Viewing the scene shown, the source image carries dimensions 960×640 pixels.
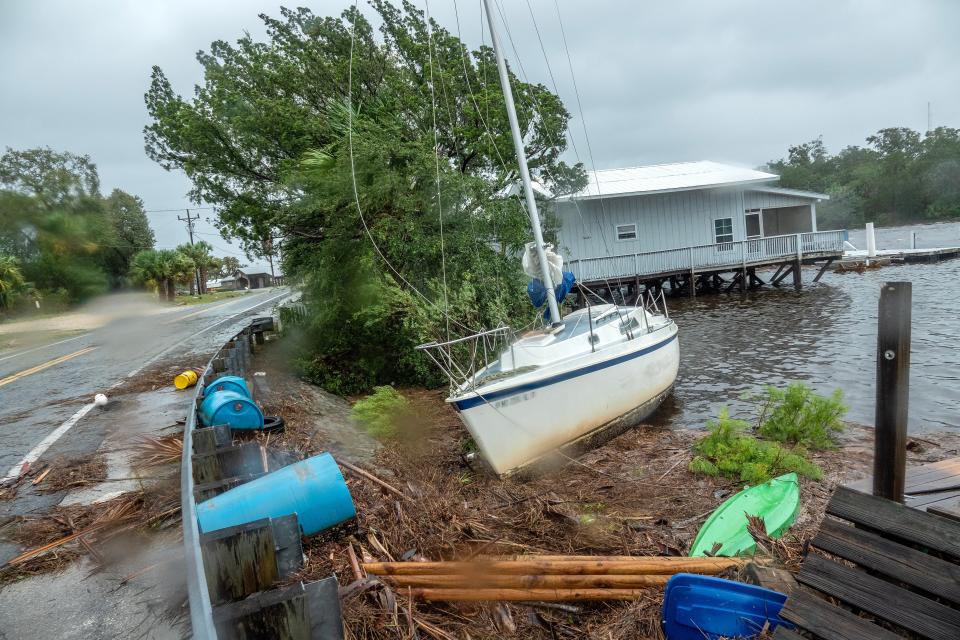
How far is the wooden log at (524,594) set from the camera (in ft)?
12.9

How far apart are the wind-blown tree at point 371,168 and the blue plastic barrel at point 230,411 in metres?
3.80

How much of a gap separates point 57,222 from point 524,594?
26.3 ft

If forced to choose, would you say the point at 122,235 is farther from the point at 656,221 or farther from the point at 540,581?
the point at 656,221

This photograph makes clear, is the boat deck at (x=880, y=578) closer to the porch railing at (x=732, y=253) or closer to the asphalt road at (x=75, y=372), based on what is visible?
the asphalt road at (x=75, y=372)

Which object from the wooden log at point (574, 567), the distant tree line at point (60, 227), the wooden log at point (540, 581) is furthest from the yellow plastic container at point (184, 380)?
the wooden log at point (540, 581)

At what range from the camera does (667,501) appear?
21.2 ft

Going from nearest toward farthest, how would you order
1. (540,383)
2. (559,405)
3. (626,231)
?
(540,383) < (559,405) < (626,231)

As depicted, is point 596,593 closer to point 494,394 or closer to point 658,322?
point 494,394

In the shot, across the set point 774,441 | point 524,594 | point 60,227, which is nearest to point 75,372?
point 60,227

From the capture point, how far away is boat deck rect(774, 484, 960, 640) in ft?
9.72

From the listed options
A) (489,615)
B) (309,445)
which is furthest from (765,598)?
(309,445)

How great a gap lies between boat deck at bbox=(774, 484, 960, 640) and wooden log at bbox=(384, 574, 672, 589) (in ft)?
3.21

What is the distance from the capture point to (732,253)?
25.8 meters

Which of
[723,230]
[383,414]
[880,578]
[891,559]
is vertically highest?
[723,230]
